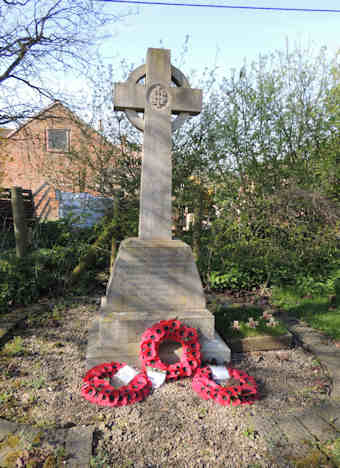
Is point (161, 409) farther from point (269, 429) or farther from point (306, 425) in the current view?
point (306, 425)

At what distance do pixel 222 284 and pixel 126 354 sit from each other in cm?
311

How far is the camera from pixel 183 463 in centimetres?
187

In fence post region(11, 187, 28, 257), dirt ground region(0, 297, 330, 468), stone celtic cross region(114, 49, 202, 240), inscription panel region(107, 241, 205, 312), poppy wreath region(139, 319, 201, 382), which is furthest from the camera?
fence post region(11, 187, 28, 257)

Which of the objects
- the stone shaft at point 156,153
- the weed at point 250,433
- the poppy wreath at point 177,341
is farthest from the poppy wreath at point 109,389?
the stone shaft at point 156,153

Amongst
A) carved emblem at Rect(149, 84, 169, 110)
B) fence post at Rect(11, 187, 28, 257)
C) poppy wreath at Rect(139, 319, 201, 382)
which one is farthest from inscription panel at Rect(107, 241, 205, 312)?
fence post at Rect(11, 187, 28, 257)

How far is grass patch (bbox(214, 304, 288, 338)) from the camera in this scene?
11.4 ft

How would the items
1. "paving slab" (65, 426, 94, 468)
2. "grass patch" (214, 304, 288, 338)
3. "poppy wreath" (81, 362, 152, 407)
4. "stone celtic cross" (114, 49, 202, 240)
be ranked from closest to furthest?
"paving slab" (65, 426, 94, 468) < "poppy wreath" (81, 362, 152, 407) < "stone celtic cross" (114, 49, 202, 240) < "grass patch" (214, 304, 288, 338)

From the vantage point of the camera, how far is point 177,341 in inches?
118

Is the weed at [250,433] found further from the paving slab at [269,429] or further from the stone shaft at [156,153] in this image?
the stone shaft at [156,153]

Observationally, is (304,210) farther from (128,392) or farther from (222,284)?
(128,392)

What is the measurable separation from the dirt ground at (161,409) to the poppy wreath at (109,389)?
58mm

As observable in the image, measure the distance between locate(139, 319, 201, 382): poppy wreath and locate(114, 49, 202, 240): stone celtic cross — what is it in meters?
0.88

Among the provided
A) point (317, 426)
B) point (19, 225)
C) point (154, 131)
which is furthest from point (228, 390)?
point (19, 225)

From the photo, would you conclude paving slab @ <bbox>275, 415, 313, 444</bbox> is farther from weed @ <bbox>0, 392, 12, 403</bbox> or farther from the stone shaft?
weed @ <bbox>0, 392, 12, 403</bbox>
